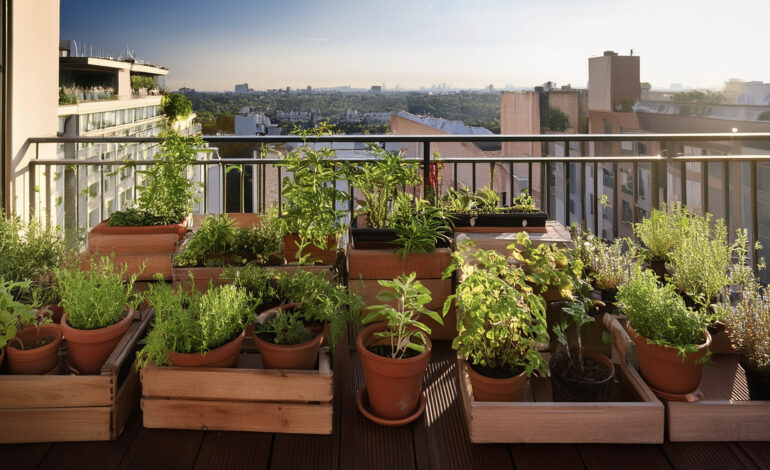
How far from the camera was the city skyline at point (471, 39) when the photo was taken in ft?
58.9

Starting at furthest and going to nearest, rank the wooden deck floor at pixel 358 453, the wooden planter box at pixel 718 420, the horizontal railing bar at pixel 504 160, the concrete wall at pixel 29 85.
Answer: the concrete wall at pixel 29 85, the horizontal railing bar at pixel 504 160, the wooden planter box at pixel 718 420, the wooden deck floor at pixel 358 453

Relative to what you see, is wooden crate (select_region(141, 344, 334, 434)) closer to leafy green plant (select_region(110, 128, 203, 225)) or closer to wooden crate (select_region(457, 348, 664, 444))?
wooden crate (select_region(457, 348, 664, 444))

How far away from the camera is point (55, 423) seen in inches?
68.6

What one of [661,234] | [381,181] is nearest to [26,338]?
[381,181]

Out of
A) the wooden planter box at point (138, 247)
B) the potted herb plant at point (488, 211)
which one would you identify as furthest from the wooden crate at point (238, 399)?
the potted herb plant at point (488, 211)

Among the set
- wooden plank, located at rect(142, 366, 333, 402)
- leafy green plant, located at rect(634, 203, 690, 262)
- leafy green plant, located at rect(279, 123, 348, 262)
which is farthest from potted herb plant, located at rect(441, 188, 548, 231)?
wooden plank, located at rect(142, 366, 333, 402)

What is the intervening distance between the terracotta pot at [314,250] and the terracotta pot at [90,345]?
899mm

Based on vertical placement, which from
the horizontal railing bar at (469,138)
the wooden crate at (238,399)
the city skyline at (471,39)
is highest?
the city skyline at (471,39)

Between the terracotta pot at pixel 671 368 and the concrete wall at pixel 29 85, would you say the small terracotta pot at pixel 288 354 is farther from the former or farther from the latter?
the concrete wall at pixel 29 85

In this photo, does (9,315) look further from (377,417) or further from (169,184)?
(377,417)

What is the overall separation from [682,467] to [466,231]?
1476 mm

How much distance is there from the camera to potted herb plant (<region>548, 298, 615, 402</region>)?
70.0 inches

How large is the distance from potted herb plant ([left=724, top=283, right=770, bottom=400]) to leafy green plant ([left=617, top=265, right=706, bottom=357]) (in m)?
0.14

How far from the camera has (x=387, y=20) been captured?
2066 centimetres
